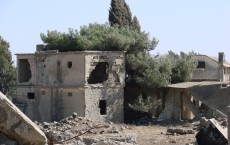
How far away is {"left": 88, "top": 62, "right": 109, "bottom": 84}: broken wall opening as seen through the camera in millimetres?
37875

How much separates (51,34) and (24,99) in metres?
5.46

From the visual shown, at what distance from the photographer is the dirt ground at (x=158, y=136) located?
2555 centimetres

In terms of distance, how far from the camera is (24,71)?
4022cm

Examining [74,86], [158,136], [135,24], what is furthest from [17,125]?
[135,24]

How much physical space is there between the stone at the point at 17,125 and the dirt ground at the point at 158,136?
1439 cm

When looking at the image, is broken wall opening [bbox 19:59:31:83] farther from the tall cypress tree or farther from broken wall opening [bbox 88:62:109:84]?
the tall cypress tree

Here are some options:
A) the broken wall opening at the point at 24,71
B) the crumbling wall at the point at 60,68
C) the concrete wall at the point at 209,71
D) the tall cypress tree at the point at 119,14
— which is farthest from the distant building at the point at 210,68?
the broken wall opening at the point at 24,71

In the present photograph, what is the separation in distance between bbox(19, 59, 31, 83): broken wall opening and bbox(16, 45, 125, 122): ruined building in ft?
5.32

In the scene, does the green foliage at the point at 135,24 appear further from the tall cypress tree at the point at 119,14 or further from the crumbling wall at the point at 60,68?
the crumbling wall at the point at 60,68

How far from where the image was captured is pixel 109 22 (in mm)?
44406

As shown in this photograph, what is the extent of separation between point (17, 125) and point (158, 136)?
1999cm

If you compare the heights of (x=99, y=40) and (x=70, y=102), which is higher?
(x=99, y=40)

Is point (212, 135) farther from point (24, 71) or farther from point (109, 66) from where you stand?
point (24, 71)

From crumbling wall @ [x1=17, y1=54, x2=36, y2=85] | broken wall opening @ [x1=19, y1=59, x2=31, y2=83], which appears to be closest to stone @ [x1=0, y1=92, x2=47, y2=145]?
crumbling wall @ [x1=17, y1=54, x2=36, y2=85]
